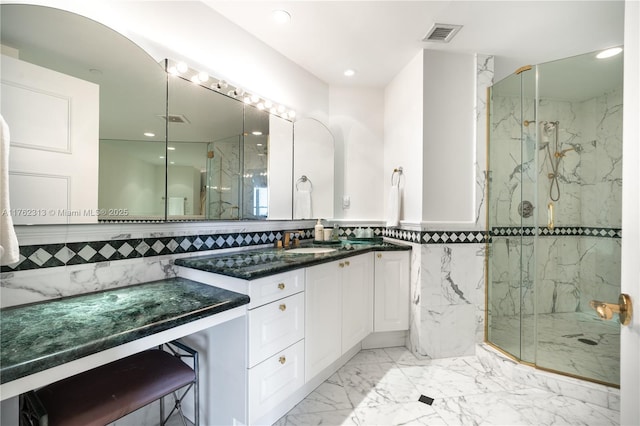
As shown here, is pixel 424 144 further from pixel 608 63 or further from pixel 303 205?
pixel 608 63

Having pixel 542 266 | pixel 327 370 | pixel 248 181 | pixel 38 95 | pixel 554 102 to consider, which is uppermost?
pixel 554 102

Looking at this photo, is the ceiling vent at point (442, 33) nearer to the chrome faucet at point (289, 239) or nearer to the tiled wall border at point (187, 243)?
the tiled wall border at point (187, 243)

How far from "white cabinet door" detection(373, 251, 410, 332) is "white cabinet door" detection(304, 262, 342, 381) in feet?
1.73

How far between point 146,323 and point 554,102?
3.09 meters

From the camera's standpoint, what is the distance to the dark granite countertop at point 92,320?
2.56ft

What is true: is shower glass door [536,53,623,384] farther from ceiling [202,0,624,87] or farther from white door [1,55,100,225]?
white door [1,55,100,225]

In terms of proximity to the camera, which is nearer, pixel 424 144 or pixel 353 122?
pixel 424 144

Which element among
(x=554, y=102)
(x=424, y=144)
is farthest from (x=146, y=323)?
(x=554, y=102)

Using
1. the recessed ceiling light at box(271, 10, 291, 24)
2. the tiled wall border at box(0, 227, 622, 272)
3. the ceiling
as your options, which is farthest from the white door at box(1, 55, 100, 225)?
the recessed ceiling light at box(271, 10, 291, 24)

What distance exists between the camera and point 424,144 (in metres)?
2.24

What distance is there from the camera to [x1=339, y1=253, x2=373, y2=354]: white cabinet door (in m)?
2.01

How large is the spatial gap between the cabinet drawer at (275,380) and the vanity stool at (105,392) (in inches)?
10.5

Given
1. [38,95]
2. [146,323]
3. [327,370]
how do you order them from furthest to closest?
[327,370], [38,95], [146,323]

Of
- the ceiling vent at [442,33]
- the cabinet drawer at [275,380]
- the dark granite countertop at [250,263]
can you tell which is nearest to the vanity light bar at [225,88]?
the dark granite countertop at [250,263]
